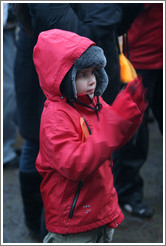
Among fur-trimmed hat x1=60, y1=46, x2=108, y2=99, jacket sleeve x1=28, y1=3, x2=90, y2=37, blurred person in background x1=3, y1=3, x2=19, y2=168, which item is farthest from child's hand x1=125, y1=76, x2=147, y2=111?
blurred person in background x1=3, y1=3, x2=19, y2=168

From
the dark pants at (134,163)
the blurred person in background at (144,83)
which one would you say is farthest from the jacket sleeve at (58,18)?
the dark pants at (134,163)

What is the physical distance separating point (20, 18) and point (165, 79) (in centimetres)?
126

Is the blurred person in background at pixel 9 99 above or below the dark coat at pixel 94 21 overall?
below

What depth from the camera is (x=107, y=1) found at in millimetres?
2346

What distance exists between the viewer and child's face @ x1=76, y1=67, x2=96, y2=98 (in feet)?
6.27

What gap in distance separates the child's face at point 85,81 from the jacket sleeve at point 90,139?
175 millimetres

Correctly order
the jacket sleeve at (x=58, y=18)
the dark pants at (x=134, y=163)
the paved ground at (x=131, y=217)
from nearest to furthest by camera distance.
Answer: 1. the jacket sleeve at (x=58, y=18)
2. the paved ground at (x=131, y=217)
3. the dark pants at (x=134, y=163)

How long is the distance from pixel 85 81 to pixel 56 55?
0.18m

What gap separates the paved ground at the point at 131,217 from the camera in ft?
10.4

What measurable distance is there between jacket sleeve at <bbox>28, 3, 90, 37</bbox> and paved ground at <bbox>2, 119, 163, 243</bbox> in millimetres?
1628

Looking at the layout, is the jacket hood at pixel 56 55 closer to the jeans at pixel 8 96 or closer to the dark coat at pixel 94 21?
the dark coat at pixel 94 21

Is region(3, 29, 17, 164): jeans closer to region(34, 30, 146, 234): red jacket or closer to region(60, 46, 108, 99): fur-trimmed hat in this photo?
region(34, 30, 146, 234): red jacket

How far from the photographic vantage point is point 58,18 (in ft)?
7.29

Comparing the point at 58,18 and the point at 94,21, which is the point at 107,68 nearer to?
the point at 94,21
